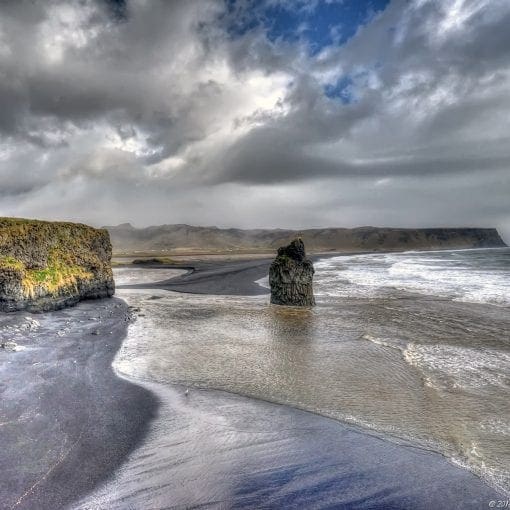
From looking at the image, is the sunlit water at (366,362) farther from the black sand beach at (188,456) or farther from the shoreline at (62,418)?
the shoreline at (62,418)

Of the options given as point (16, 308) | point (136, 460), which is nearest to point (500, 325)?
point (136, 460)

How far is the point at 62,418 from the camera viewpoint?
8516 mm

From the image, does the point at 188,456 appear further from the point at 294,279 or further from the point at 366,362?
the point at 294,279

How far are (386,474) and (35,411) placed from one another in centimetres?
801

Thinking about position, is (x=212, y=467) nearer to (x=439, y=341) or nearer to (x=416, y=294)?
(x=439, y=341)

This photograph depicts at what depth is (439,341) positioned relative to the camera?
1554 centimetres

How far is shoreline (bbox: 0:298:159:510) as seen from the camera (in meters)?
6.27

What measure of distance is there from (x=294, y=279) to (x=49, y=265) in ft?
52.7

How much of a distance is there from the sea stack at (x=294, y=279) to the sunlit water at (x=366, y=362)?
1155 millimetres

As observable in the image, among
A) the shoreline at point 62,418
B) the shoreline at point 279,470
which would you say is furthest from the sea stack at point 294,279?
the shoreline at point 279,470

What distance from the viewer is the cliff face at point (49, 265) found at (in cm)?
1944

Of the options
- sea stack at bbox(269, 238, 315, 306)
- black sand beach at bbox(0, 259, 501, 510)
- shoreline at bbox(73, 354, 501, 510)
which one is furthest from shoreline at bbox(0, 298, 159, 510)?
sea stack at bbox(269, 238, 315, 306)

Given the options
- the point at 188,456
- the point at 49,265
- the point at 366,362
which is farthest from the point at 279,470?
the point at 49,265

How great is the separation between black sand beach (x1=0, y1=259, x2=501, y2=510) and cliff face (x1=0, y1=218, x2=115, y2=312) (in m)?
9.90
